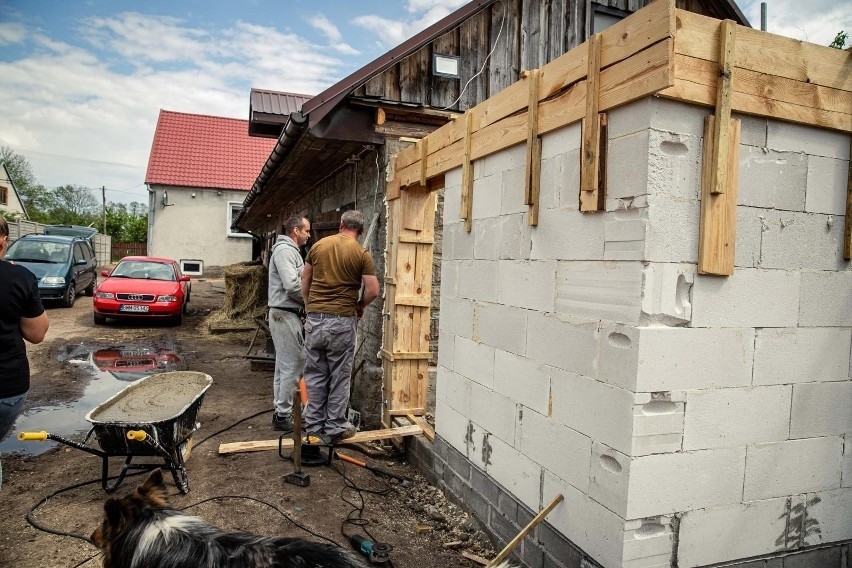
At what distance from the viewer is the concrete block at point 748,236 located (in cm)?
264

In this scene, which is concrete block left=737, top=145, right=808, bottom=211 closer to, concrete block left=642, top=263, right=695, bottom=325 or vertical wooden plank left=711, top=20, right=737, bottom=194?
vertical wooden plank left=711, top=20, right=737, bottom=194

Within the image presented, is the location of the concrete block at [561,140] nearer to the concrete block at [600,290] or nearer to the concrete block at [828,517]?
the concrete block at [600,290]

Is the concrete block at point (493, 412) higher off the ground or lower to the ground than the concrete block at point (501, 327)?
lower

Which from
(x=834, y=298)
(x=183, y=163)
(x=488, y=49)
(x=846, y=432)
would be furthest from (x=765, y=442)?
(x=183, y=163)

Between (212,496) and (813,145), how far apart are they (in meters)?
4.50

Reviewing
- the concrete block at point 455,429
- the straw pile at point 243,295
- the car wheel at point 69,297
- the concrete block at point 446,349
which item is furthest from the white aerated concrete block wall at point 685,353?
the car wheel at point 69,297

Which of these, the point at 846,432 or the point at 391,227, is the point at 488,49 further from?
the point at 846,432

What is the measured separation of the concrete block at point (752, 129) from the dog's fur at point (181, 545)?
2615 mm

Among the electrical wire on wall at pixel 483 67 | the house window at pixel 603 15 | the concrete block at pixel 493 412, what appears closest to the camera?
the concrete block at pixel 493 412

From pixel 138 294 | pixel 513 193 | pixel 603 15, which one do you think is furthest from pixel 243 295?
pixel 513 193

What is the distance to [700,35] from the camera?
2473 millimetres

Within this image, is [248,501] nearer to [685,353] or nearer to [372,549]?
[372,549]

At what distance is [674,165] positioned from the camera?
2504mm

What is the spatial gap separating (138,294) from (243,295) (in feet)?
7.42
